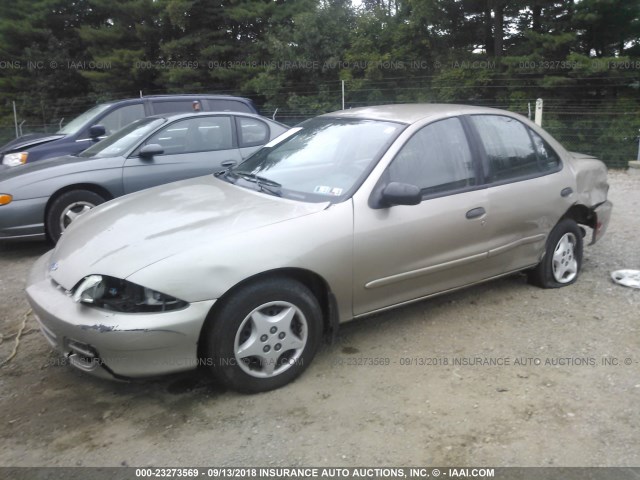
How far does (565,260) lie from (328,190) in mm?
2403

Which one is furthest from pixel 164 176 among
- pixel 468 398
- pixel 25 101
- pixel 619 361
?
pixel 25 101

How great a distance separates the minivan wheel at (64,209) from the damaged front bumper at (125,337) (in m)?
3.13

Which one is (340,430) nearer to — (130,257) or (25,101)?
(130,257)

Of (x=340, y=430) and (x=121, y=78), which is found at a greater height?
(x=121, y=78)

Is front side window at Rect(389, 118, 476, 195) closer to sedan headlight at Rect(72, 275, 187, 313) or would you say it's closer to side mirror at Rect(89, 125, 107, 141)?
sedan headlight at Rect(72, 275, 187, 313)

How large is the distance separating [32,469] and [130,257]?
1.07 meters

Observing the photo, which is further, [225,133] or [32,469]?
[225,133]

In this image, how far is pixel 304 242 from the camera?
3158 mm

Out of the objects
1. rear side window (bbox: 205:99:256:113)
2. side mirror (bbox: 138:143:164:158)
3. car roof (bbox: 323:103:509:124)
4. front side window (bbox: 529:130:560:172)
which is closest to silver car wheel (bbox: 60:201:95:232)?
side mirror (bbox: 138:143:164:158)

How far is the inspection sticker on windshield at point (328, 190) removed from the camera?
3475 mm

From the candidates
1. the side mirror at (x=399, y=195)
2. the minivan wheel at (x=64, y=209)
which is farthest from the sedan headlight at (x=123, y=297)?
the minivan wheel at (x=64, y=209)

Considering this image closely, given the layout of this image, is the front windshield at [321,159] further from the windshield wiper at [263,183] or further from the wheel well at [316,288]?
the wheel well at [316,288]

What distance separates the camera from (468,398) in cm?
314

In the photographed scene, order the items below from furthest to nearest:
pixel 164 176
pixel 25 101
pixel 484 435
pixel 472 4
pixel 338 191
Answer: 1. pixel 25 101
2. pixel 472 4
3. pixel 164 176
4. pixel 338 191
5. pixel 484 435
